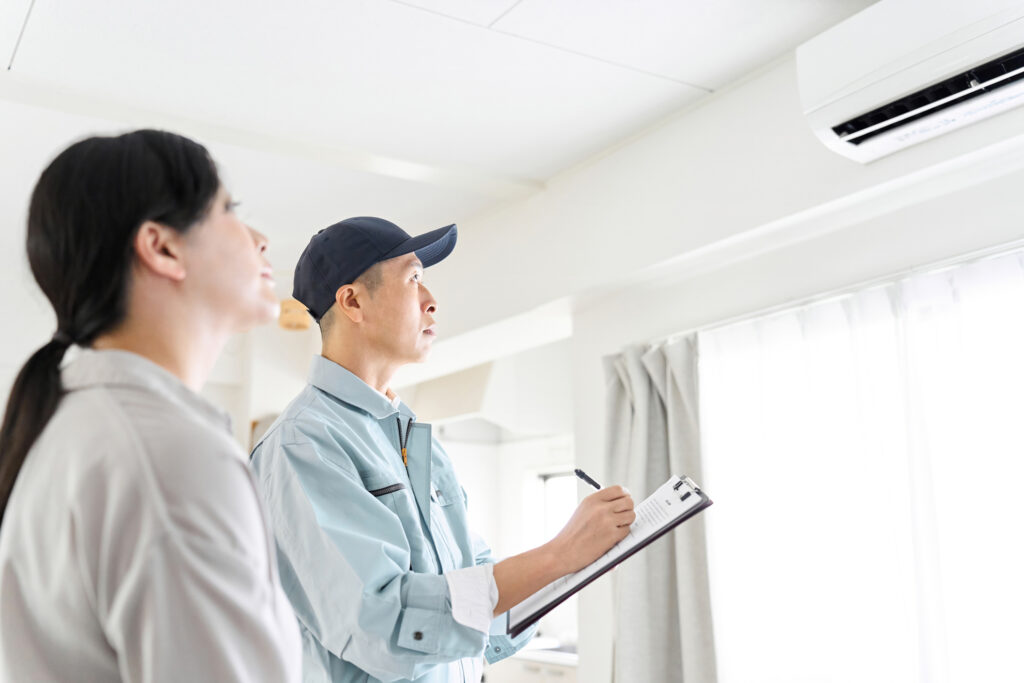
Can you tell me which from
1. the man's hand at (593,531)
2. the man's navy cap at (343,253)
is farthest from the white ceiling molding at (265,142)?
the man's hand at (593,531)

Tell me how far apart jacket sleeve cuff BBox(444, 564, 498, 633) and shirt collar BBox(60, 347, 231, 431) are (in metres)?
0.55

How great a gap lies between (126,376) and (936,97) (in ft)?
5.59

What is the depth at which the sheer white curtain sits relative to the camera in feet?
6.37

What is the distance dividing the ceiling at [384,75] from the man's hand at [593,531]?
1.32 meters

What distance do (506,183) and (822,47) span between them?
144cm

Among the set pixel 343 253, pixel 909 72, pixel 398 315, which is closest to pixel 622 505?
pixel 398 315

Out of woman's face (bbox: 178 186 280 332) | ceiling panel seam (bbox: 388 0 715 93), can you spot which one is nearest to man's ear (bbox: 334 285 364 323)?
woman's face (bbox: 178 186 280 332)

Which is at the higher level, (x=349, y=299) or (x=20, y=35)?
(x=20, y=35)

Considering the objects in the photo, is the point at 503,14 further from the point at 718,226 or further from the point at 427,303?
the point at 427,303

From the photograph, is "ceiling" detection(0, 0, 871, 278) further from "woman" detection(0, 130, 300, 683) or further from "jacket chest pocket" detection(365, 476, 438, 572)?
"woman" detection(0, 130, 300, 683)

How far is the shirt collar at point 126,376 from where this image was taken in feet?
2.14

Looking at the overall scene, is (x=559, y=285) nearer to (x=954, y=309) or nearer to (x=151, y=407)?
(x=954, y=309)

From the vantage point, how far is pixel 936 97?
182cm

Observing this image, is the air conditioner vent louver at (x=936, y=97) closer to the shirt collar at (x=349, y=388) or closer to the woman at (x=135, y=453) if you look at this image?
the shirt collar at (x=349, y=388)
